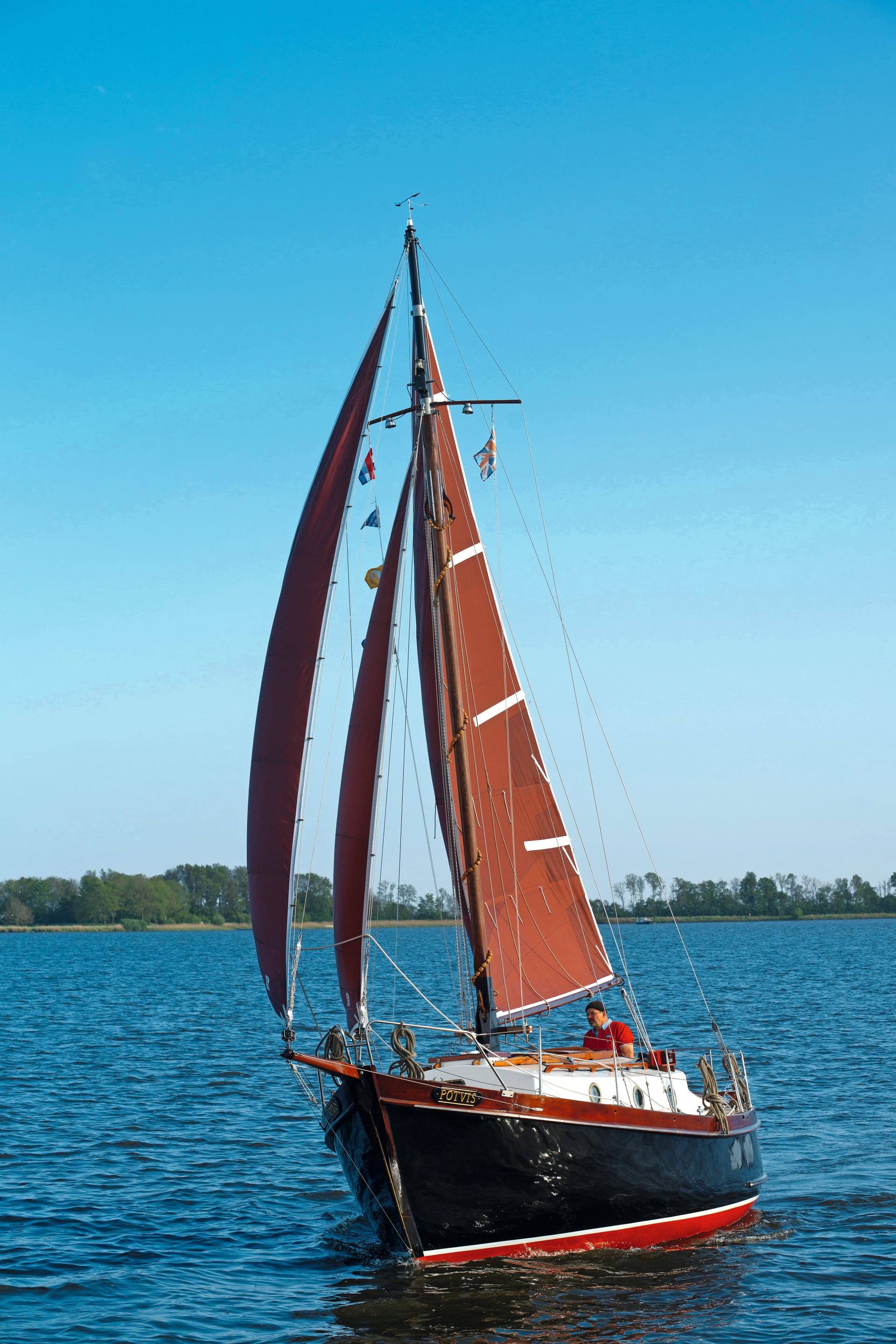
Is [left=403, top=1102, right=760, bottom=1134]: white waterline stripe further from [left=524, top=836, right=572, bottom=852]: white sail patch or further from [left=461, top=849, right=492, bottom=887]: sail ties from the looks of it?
[left=524, top=836, right=572, bottom=852]: white sail patch

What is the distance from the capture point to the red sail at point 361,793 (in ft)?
55.2

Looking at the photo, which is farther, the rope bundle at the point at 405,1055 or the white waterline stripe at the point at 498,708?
the white waterline stripe at the point at 498,708

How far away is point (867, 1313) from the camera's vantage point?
14.4 meters

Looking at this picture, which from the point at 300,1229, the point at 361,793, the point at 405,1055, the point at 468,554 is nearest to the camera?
the point at 405,1055

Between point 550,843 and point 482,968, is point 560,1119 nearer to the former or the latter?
point 482,968

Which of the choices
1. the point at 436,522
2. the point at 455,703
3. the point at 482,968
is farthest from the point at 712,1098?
the point at 436,522

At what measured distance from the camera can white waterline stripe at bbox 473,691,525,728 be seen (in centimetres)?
1909

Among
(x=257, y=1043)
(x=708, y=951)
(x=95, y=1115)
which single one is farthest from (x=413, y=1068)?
(x=708, y=951)

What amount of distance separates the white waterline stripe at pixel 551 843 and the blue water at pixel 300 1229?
613 centimetres

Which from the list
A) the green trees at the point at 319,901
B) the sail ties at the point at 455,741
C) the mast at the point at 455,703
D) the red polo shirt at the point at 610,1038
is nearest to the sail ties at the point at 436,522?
the mast at the point at 455,703

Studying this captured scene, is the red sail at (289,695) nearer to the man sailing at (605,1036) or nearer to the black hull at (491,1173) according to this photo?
the black hull at (491,1173)

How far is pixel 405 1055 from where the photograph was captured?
1537cm

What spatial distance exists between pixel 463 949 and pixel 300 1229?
4958 millimetres

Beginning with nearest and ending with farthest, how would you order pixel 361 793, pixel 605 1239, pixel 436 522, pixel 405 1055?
1. pixel 405 1055
2. pixel 605 1239
3. pixel 361 793
4. pixel 436 522
